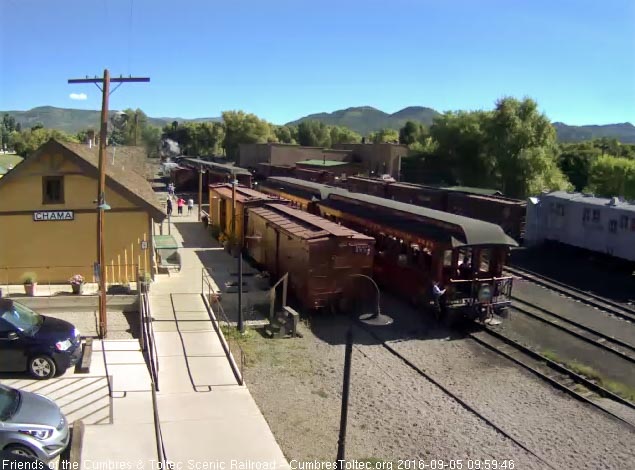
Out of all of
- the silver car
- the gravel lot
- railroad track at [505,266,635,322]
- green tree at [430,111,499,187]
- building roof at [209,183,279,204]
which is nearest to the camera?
the silver car

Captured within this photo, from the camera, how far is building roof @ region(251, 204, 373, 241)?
1709 centimetres

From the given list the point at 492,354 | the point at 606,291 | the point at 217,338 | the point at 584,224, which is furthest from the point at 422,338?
the point at 584,224

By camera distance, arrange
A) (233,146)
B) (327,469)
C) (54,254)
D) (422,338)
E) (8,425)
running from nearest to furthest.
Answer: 1. (8,425)
2. (327,469)
3. (422,338)
4. (54,254)
5. (233,146)

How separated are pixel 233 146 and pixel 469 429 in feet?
343

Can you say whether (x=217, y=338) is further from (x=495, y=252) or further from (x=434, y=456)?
(x=495, y=252)

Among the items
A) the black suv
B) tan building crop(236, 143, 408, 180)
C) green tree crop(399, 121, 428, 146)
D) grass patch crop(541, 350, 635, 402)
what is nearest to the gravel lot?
grass patch crop(541, 350, 635, 402)

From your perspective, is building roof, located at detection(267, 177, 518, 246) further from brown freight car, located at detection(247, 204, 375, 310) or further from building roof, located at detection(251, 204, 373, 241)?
brown freight car, located at detection(247, 204, 375, 310)

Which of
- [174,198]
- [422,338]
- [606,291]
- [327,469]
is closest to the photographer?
[327,469]

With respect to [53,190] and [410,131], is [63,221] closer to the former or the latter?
[53,190]

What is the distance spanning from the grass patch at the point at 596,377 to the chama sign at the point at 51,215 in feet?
50.0

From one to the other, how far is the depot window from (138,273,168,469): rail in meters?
4.76

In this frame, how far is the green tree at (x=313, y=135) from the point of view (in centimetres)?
13775

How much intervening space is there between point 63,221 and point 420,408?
13325mm

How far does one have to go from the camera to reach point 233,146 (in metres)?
111
